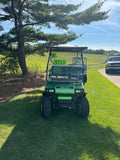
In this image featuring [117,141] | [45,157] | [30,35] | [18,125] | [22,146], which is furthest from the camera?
[30,35]

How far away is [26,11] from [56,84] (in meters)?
7.51

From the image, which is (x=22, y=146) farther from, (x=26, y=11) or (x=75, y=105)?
(x=26, y=11)

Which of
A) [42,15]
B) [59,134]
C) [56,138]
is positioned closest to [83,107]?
[59,134]

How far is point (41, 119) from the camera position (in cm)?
398

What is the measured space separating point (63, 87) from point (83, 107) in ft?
2.77

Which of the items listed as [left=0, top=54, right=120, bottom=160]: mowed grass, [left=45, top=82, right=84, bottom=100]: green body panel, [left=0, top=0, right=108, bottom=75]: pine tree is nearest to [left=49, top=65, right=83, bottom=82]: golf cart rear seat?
[left=45, top=82, right=84, bottom=100]: green body panel

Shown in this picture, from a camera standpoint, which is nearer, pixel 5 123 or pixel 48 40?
pixel 5 123

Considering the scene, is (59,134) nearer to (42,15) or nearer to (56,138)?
(56,138)

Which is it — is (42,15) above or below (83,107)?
above

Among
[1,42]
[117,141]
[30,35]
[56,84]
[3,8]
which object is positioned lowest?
[117,141]

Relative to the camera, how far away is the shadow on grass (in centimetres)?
261

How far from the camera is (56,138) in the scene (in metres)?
3.11

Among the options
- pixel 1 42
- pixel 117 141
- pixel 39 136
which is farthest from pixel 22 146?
pixel 1 42

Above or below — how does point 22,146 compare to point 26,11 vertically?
below
